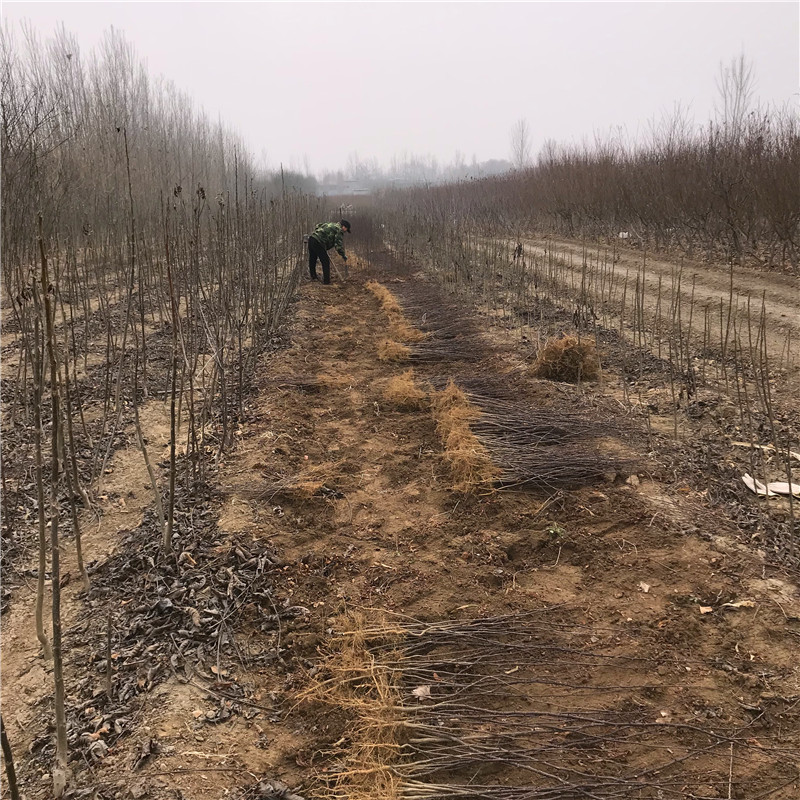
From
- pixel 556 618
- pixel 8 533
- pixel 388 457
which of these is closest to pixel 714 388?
pixel 388 457

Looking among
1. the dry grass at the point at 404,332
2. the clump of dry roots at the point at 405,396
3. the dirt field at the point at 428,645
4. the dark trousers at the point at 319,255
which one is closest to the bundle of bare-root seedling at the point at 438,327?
the dry grass at the point at 404,332

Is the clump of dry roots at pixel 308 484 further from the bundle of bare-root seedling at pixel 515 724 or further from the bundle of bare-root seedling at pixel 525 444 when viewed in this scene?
the bundle of bare-root seedling at pixel 515 724

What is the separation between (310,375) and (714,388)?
3.57 m

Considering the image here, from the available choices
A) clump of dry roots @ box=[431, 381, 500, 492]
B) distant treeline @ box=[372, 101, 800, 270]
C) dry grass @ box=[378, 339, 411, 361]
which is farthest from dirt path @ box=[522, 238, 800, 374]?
dry grass @ box=[378, 339, 411, 361]

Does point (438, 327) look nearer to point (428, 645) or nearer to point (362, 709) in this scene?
point (428, 645)

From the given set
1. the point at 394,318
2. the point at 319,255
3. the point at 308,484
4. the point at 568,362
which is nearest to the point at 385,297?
the point at 394,318

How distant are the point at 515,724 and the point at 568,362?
3530 mm

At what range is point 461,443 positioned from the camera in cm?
357

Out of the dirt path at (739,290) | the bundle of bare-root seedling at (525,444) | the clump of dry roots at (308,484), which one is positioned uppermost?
the dirt path at (739,290)

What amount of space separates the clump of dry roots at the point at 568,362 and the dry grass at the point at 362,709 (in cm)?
327

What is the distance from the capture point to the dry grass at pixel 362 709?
1635 millimetres

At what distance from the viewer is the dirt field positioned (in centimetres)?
166

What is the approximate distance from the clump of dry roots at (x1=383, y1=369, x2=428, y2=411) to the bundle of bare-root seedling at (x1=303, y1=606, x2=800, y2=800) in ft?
8.15

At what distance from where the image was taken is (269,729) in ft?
6.07
